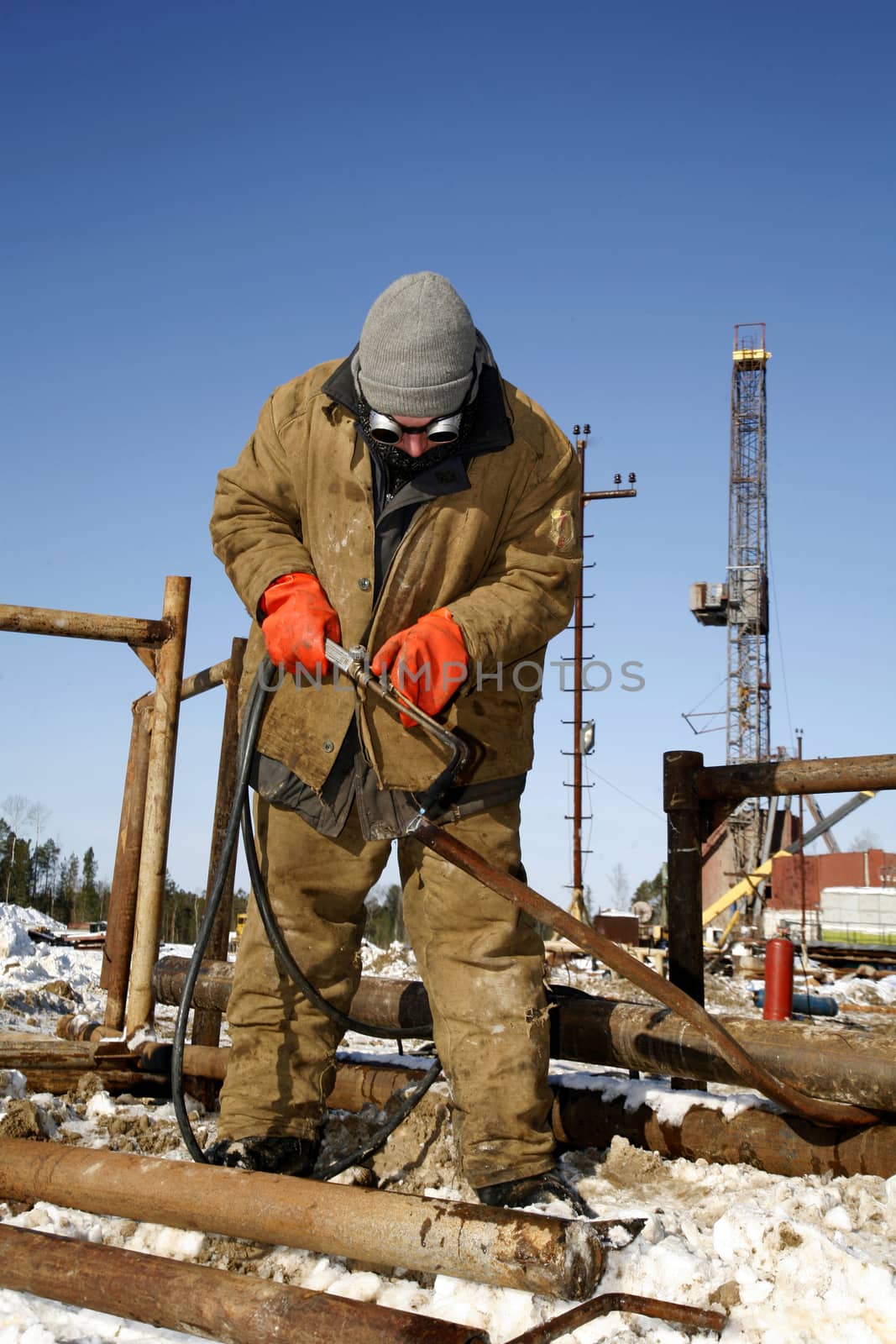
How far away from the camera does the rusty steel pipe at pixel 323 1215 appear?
1860mm

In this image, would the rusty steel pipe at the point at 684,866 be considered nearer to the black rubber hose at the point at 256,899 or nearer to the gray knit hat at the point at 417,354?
the black rubber hose at the point at 256,899

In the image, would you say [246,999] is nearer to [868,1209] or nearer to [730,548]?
[868,1209]

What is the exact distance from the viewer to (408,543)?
2.84 meters

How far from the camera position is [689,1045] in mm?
2938

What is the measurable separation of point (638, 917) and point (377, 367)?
2367 centimetres

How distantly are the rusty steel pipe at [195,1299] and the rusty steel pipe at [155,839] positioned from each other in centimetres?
193

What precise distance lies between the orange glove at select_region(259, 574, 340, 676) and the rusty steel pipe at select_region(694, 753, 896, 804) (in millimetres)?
1305

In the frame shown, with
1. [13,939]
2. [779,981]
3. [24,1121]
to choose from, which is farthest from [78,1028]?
[13,939]

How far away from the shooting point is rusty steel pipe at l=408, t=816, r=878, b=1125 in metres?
2.50

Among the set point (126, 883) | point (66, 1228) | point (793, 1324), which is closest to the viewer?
point (793, 1324)

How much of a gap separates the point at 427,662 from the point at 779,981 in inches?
79.3

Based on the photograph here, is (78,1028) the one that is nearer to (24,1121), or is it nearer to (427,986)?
(24,1121)

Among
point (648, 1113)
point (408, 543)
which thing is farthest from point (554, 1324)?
point (408, 543)

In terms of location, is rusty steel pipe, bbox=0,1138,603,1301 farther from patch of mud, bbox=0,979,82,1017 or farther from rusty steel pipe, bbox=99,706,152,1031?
patch of mud, bbox=0,979,82,1017
